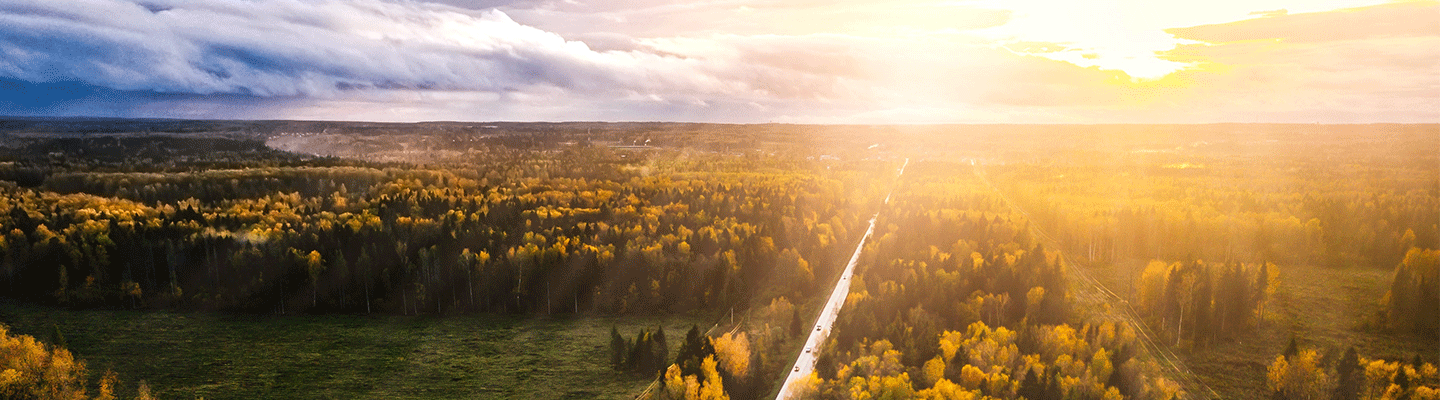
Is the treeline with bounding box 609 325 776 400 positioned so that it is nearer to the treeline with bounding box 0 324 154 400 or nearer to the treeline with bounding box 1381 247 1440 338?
the treeline with bounding box 0 324 154 400

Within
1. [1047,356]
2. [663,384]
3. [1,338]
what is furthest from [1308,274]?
[1,338]

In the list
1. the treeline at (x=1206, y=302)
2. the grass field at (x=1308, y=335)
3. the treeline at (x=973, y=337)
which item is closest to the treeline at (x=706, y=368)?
the treeline at (x=973, y=337)

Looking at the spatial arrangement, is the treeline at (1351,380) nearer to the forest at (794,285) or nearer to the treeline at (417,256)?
the forest at (794,285)

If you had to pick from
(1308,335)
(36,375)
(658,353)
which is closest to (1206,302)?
(1308,335)

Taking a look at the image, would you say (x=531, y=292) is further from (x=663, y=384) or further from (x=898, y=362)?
(x=898, y=362)

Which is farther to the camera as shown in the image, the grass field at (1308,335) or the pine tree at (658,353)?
the pine tree at (658,353)

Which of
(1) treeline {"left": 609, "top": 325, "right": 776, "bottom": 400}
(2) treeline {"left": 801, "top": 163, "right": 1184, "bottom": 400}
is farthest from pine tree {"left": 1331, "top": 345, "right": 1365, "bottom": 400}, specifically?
(1) treeline {"left": 609, "top": 325, "right": 776, "bottom": 400}
